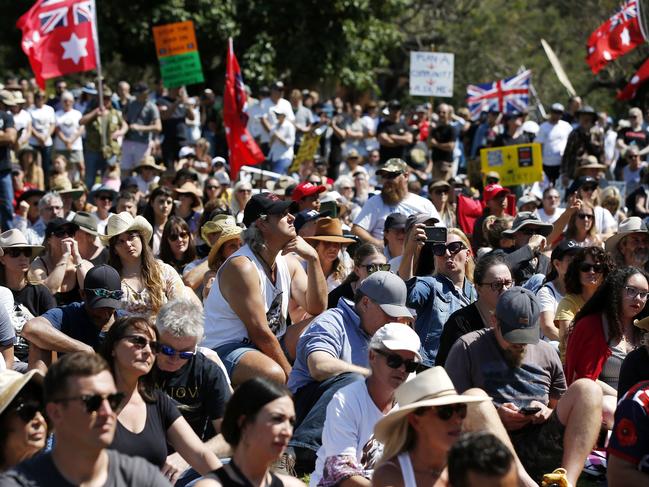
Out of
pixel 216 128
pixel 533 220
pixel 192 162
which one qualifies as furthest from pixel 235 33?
pixel 533 220

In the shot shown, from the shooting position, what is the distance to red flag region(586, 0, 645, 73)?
2047 centimetres

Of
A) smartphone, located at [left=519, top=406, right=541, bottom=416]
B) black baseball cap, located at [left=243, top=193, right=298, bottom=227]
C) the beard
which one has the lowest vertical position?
smartphone, located at [left=519, top=406, right=541, bottom=416]

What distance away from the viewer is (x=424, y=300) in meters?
7.93

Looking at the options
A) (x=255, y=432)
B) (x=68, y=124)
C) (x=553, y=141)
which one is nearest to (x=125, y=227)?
(x=255, y=432)

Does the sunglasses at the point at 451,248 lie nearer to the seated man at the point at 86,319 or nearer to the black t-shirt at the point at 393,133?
the seated man at the point at 86,319

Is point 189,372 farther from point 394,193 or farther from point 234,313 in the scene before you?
point 394,193

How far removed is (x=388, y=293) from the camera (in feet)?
21.2

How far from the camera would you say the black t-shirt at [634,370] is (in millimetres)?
6020

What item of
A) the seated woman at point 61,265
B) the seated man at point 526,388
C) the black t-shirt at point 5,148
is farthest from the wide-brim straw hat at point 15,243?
the black t-shirt at point 5,148

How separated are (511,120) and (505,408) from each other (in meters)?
13.2

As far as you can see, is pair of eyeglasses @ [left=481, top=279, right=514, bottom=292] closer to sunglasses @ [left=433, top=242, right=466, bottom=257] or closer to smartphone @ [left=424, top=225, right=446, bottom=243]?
sunglasses @ [left=433, top=242, right=466, bottom=257]

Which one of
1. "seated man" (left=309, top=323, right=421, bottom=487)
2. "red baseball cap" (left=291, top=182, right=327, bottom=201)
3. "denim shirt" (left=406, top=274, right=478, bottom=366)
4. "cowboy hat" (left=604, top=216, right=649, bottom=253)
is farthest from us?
"red baseball cap" (left=291, top=182, right=327, bottom=201)

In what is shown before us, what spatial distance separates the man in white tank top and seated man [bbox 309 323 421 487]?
123 centimetres

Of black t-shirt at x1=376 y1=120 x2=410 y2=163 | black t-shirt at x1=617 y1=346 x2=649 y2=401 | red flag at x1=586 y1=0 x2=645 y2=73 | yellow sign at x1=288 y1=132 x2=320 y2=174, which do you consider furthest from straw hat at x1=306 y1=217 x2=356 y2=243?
red flag at x1=586 y1=0 x2=645 y2=73
